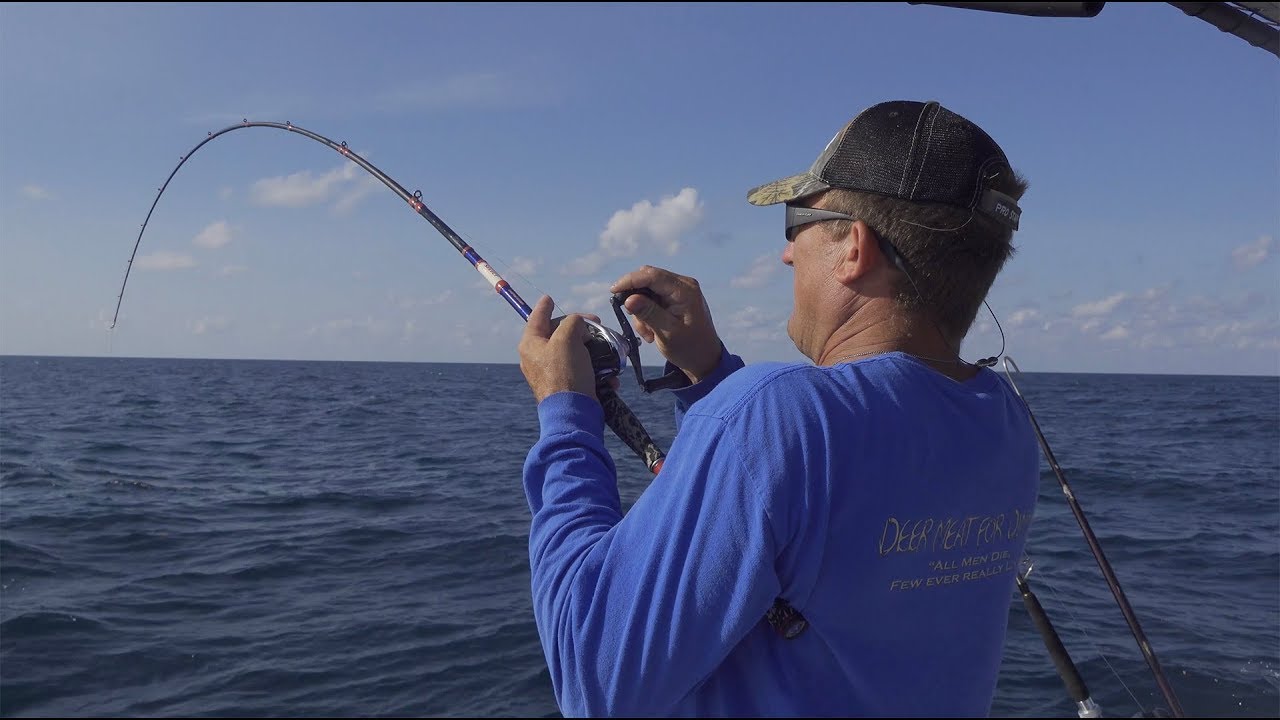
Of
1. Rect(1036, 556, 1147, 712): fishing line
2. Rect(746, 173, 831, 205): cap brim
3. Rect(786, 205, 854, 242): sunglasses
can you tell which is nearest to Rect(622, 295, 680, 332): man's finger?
Rect(746, 173, 831, 205): cap brim

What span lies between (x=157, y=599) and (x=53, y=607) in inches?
29.1

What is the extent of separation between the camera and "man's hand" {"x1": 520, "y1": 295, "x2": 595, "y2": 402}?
1689 mm

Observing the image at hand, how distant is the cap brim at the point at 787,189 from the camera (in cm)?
159

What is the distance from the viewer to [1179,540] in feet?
33.9

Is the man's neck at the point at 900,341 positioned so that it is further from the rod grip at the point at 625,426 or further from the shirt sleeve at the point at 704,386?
the rod grip at the point at 625,426

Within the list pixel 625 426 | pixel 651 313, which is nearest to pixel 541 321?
pixel 651 313

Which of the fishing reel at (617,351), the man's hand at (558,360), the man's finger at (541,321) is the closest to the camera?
the man's hand at (558,360)

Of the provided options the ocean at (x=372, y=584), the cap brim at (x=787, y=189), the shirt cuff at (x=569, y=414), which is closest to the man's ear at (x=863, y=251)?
the cap brim at (x=787, y=189)

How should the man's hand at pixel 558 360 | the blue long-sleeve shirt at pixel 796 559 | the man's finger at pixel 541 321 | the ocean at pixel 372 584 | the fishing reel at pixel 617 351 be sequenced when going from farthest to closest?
the ocean at pixel 372 584
the fishing reel at pixel 617 351
the man's finger at pixel 541 321
the man's hand at pixel 558 360
the blue long-sleeve shirt at pixel 796 559

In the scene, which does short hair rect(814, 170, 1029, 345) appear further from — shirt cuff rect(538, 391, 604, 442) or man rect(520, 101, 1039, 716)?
shirt cuff rect(538, 391, 604, 442)

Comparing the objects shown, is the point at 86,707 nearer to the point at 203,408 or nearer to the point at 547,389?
Result: the point at 547,389

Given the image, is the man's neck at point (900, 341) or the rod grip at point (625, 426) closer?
the man's neck at point (900, 341)

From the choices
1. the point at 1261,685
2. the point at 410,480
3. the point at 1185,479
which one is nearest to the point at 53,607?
the point at 410,480

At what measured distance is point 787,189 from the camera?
1.67 meters
